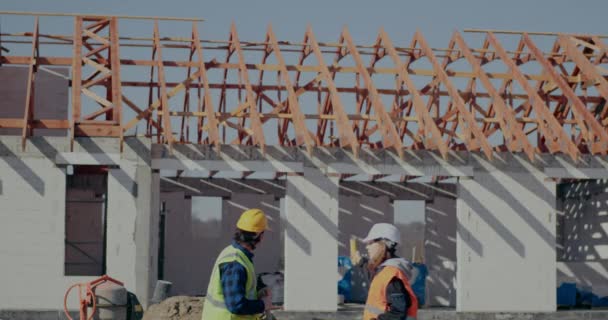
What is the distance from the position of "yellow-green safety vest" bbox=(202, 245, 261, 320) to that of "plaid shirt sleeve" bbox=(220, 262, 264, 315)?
5 centimetres

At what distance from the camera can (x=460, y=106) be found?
2175cm

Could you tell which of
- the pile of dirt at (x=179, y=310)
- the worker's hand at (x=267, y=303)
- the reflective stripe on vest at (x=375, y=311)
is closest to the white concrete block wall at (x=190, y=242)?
the pile of dirt at (x=179, y=310)

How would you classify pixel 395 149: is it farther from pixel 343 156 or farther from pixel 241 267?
pixel 241 267

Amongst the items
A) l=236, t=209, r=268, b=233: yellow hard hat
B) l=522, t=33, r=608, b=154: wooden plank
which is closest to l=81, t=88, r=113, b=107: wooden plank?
l=522, t=33, r=608, b=154: wooden plank

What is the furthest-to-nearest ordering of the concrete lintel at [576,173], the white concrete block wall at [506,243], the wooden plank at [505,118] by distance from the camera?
the concrete lintel at [576,173] < the white concrete block wall at [506,243] < the wooden plank at [505,118]

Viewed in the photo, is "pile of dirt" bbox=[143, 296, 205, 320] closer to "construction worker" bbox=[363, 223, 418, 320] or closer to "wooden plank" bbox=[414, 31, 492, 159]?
"wooden plank" bbox=[414, 31, 492, 159]

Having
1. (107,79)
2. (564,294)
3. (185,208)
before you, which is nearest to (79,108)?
(107,79)

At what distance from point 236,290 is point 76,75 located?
1532 centimetres

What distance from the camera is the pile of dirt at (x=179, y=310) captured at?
50.0 feet

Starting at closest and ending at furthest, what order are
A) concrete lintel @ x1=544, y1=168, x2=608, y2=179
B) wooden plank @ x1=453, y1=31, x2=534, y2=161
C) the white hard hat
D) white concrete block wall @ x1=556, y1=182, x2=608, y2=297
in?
the white hard hat → wooden plank @ x1=453, y1=31, x2=534, y2=161 → concrete lintel @ x1=544, y1=168, x2=608, y2=179 → white concrete block wall @ x1=556, y1=182, x2=608, y2=297

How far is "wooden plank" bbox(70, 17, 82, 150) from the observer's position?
20.1m

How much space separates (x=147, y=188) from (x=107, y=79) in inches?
115

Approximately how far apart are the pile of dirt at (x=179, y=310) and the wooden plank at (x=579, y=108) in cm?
1024

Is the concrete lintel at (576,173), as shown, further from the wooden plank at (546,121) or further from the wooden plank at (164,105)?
the wooden plank at (164,105)
